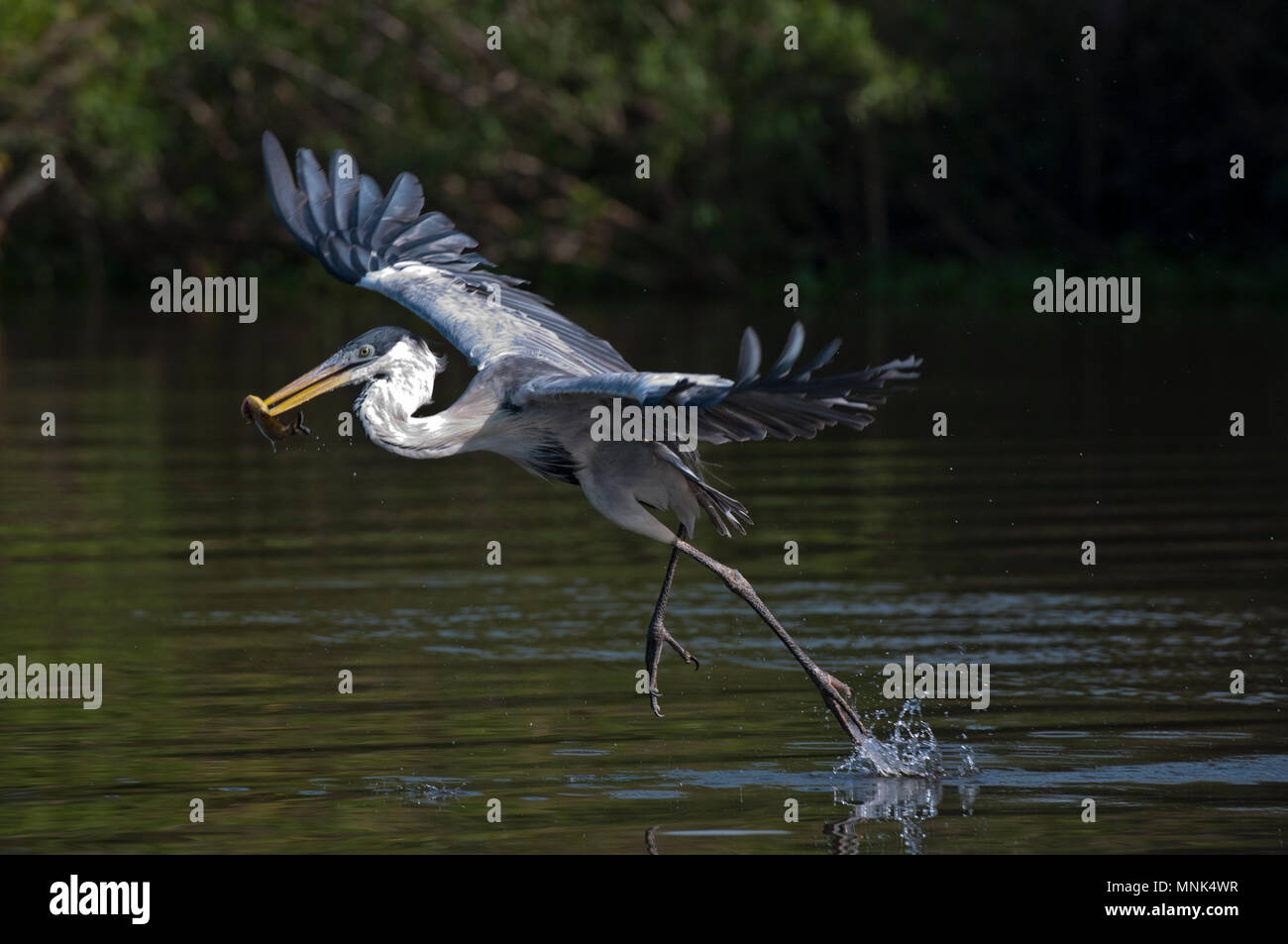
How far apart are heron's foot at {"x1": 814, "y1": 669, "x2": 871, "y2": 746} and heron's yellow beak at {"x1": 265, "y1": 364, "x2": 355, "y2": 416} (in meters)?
2.33

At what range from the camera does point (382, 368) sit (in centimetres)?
965

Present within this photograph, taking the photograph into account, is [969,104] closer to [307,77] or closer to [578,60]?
[578,60]

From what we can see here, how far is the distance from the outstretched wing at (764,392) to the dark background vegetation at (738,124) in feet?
104

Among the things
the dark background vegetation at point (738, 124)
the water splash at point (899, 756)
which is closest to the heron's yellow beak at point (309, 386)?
the water splash at point (899, 756)

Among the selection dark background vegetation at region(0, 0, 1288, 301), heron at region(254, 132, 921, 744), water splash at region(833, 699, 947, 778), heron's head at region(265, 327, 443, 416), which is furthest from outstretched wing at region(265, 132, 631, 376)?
dark background vegetation at region(0, 0, 1288, 301)

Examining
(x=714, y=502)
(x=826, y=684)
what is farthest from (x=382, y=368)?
(x=826, y=684)

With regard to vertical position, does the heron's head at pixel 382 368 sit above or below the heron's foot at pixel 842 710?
above

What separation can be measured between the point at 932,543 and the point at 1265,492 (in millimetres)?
3026

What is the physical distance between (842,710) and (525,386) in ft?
6.05

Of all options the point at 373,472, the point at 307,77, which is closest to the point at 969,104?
the point at 307,77

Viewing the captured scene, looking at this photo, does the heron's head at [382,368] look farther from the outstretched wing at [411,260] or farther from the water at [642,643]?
the water at [642,643]

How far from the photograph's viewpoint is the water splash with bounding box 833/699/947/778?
365 inches

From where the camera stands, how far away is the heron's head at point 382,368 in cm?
960

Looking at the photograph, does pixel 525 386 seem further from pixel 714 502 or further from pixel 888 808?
pixel 888 808
